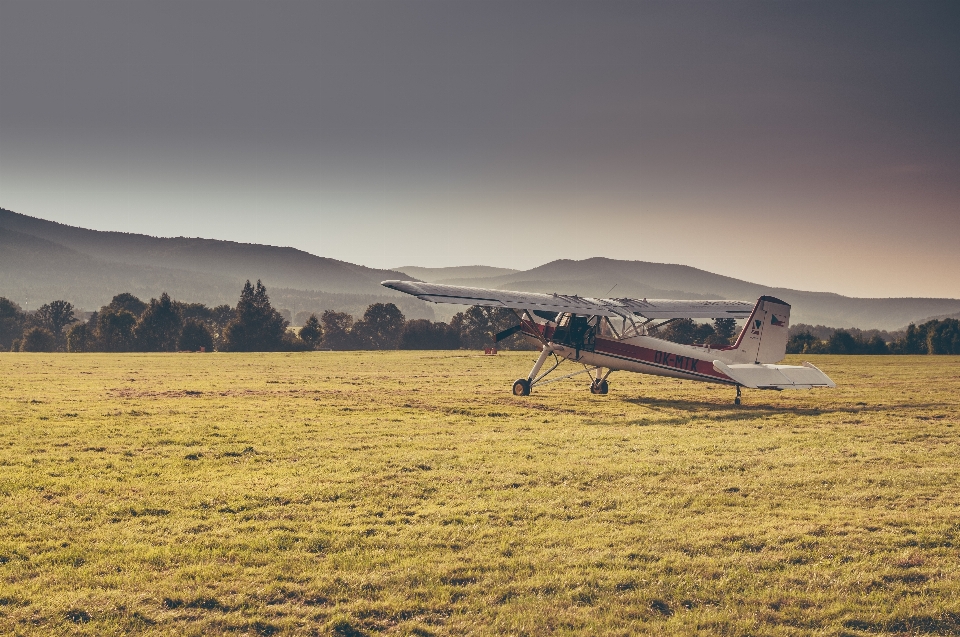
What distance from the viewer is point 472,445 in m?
12.5

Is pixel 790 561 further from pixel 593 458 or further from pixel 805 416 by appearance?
pixel 805 416

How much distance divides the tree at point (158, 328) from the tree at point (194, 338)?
182 cm

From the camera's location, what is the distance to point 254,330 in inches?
3054

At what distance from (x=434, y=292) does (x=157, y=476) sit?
10.5m

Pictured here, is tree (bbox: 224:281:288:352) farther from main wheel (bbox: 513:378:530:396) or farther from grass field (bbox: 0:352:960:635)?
grass field (bbox: 0:352:960:635)

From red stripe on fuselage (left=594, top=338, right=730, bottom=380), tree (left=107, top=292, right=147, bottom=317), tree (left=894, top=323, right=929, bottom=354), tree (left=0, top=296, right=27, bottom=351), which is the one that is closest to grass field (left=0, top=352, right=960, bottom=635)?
red stripe on fuselage (left=594, top=338, right=730, bottom=380)

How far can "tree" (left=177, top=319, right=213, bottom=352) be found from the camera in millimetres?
74688

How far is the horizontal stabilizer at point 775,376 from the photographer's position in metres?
16.9

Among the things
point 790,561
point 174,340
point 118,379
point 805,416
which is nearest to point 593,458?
point 790,561

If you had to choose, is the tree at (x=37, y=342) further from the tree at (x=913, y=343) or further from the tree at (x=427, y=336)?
the tree at (x=913, y=343)

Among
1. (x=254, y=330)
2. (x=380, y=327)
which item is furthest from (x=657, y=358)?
(x=380, y=327)

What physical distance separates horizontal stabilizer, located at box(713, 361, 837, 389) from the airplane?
24 mm

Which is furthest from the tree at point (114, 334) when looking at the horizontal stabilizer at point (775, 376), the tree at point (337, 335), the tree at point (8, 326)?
the horizontal stabilizer at point (775, 376)

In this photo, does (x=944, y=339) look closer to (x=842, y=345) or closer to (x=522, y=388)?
(x=842, y=345)
